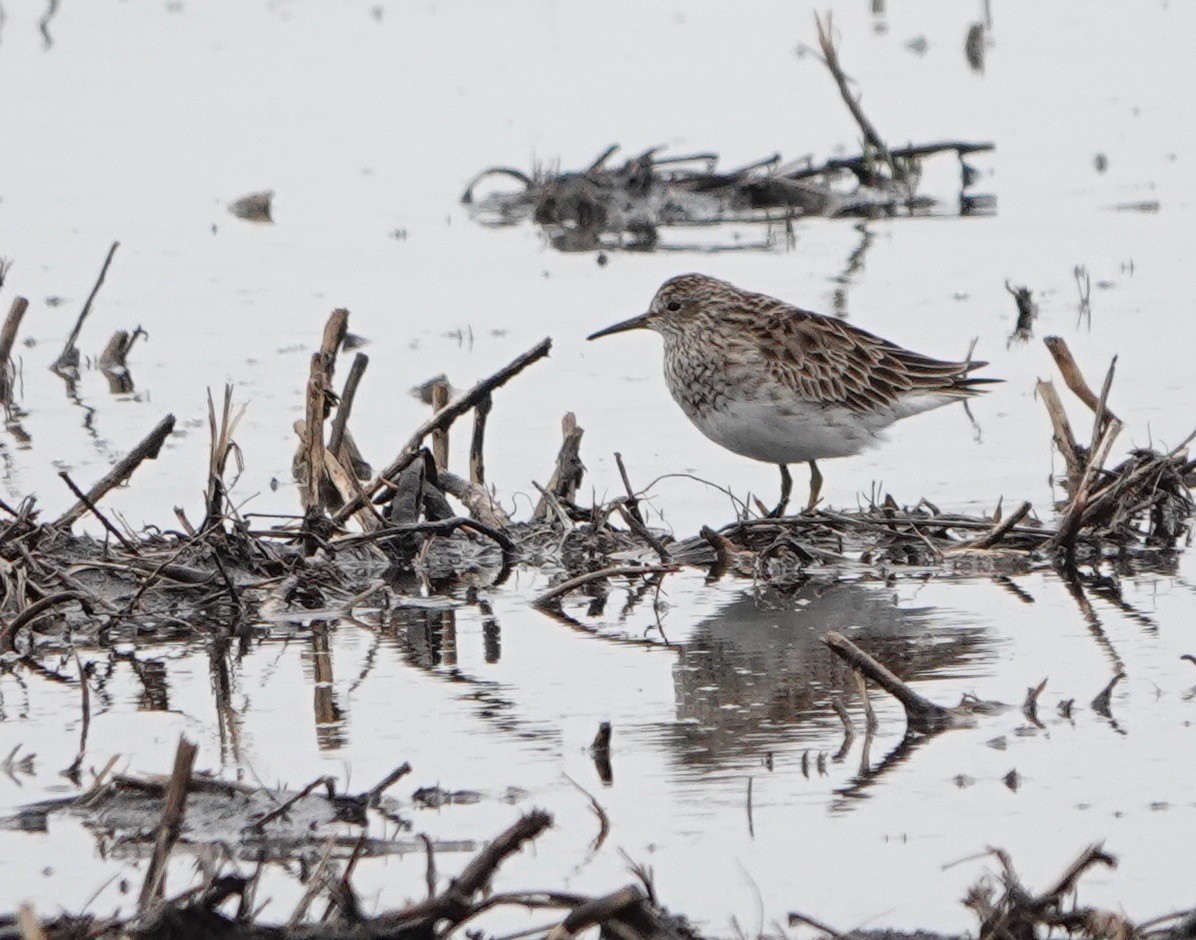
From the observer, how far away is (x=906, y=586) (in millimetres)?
7617

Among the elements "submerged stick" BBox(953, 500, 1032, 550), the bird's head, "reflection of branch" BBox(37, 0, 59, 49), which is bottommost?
"submerged stick" BBox(953, 500, 1032, 550)

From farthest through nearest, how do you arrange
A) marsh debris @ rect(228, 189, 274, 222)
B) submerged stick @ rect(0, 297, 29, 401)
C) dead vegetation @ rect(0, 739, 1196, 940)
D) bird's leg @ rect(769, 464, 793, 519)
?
1. marsh debris @ rect(228, 189, 274, 222)
2. submerged stick @ rect(0, 297, 29, 401)
3. bird's leg @ rect(769, 464, 793, 519)
4. dead vegetation @ rect(0, 739, 1196, 940)

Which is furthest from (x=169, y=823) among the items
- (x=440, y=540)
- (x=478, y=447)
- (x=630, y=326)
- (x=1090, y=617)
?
(x=630, y=326)

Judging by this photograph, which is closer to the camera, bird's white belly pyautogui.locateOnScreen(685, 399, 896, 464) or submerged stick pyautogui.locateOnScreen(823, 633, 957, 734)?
submerged stick pyautogui.locateOnScreen(823, 633, 957, 734)

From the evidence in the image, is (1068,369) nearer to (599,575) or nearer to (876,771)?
(599,575)

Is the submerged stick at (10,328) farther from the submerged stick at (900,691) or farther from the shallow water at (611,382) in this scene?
the submerged stick at (900,691)

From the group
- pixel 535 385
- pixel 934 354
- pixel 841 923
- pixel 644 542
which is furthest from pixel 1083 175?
pixel 841 923

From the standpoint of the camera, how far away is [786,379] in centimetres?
912

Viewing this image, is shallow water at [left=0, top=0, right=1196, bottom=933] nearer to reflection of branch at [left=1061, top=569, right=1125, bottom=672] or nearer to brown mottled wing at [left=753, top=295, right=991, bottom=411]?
reflection of branch at [left=1061, top=569, right=1125, bottom=672]

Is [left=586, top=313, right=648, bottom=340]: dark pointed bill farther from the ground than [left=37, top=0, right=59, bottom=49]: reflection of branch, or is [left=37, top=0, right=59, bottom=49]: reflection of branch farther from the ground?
[left=37, top=0, right=59, bottom=49]: reflection of branch

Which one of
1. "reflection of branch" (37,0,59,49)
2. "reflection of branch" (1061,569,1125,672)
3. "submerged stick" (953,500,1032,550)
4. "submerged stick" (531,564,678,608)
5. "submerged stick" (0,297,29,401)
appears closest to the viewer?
"reflection of branch" (1061,569,1125,672)

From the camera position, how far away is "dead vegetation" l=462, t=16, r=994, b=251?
15.1 metres

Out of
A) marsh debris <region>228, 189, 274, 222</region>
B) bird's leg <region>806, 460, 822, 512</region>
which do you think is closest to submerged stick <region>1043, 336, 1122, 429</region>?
bird's leg <region>806, 460, 822, 512</region>

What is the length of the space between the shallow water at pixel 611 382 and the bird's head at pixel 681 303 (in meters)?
0.59
